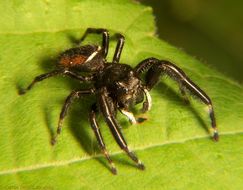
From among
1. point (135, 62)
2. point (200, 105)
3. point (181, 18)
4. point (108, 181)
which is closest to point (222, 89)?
point (200, 105)

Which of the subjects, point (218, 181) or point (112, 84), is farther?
point (112, 84)

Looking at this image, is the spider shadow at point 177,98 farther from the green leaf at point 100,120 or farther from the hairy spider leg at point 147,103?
the hairy spider leg at point 147,103

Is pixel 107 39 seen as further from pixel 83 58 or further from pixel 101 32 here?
pixel 83 58

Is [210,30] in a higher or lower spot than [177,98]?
lower

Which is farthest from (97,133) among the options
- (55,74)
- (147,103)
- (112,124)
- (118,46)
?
(118,46)

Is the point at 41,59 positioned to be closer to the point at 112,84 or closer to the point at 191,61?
the point at 112,84

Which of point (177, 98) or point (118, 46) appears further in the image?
point (118, 46)

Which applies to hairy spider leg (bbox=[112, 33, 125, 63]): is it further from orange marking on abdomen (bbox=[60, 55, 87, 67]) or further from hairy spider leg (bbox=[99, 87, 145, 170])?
hairy spider leg (bbox=[99, 87, 145, 170])
